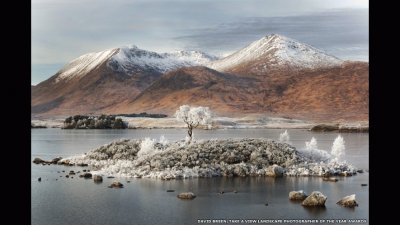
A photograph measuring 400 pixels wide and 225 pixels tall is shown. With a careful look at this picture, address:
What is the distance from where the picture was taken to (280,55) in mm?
119188

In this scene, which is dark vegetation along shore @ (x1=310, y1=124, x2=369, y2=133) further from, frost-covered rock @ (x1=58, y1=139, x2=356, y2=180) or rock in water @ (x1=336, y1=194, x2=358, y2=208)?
rock in water @ (x1=336, y1=194, x2=358, y2=208)

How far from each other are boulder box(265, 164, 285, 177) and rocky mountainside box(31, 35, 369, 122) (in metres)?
80.1

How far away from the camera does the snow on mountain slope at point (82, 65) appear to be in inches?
5420

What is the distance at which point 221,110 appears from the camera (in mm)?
134125

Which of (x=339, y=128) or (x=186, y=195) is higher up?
(x=339, y=128)

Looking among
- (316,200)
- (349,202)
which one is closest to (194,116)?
(316,200)

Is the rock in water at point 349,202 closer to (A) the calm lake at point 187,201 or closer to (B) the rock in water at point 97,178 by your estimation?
(A) the calm lake at point 187,201

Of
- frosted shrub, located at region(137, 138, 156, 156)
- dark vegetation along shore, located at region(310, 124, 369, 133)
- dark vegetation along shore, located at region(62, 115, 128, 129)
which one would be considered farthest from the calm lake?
dark vegetation along shore, located at region(62, 115, 128, 129)

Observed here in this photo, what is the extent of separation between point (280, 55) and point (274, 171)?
83524 mm

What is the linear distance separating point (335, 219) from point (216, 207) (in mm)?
5248

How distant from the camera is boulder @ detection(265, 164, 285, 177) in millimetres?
37591

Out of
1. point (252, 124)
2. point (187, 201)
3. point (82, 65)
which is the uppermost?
point (82, 65)

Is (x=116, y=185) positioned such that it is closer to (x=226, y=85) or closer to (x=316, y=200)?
(x=316, y=200)

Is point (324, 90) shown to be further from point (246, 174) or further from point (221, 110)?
point (246, 174)
